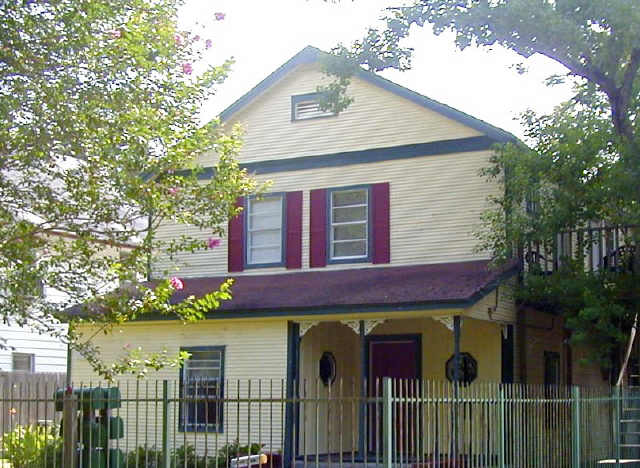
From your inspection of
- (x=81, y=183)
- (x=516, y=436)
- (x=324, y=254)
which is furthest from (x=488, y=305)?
(x=81, y=183)

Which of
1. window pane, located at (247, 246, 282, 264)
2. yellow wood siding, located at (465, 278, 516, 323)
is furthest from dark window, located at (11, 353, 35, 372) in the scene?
yellow wood siding, located at (465, 278, 516, 323)

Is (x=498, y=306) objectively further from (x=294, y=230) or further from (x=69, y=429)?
(x=69, y=429)

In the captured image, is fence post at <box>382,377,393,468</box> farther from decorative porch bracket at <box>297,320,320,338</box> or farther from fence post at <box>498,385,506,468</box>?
decorative porch bracket at <box>297,320,320,338</box>

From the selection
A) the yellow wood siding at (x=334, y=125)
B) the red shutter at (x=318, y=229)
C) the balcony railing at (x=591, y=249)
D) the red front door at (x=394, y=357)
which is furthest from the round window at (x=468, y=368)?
the yellow wood siding at (x=334, y=125)

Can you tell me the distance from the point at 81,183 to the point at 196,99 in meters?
1.79

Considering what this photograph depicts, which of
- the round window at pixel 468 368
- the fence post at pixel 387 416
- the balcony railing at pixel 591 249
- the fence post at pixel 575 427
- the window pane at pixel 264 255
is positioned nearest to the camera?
the fence post at pixel 387 416

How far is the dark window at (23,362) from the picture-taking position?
96.2 feet

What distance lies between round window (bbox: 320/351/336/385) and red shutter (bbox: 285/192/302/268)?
2.05 metres

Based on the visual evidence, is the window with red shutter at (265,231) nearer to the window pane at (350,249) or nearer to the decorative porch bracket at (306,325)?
the window pane at (350,249)

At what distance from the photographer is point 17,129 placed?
40.4 ft

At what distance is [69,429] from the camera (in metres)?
12.0

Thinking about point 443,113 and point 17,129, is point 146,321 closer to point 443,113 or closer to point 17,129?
point 443,113

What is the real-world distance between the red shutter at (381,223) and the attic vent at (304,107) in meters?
2.40

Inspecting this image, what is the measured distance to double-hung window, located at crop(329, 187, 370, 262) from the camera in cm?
2130
